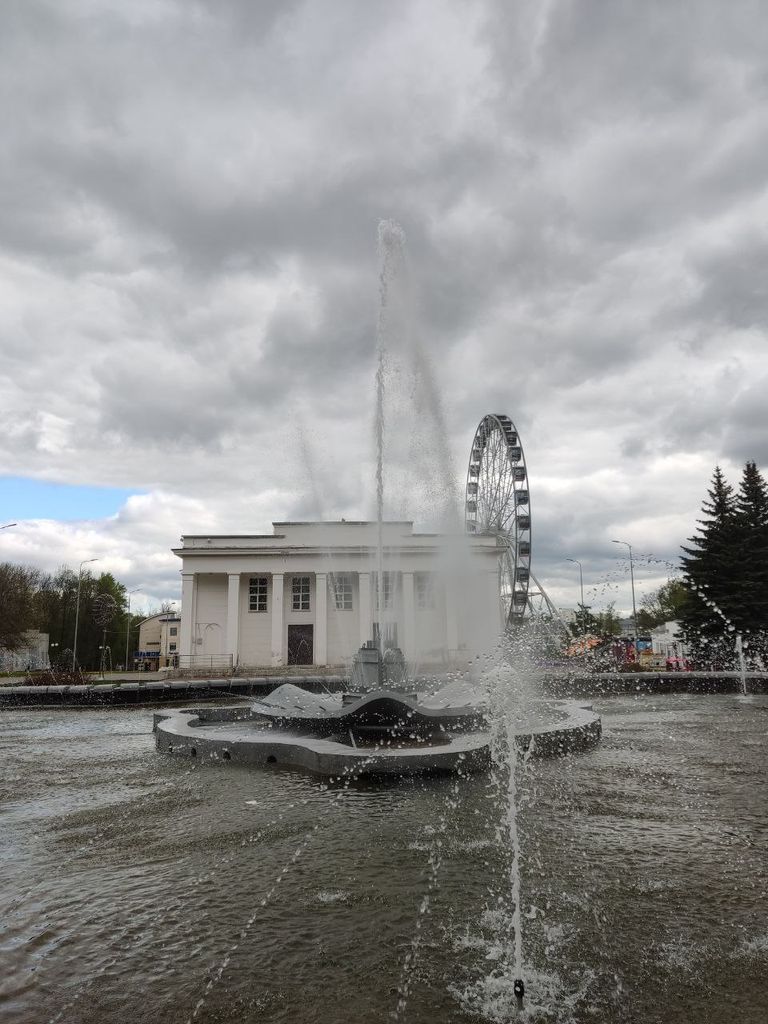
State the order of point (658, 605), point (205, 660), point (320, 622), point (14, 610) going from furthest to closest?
1. point (658, 605)
2. point (14, 610)
3. point (320, 622)
4. point (205, 660)

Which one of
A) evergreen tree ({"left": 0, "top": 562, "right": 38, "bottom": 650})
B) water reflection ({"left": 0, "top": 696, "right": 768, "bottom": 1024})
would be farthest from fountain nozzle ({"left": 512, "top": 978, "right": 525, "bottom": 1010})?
evergreen tree ({"left": 0, "top": 562, "right": 38, "bottom": 650})

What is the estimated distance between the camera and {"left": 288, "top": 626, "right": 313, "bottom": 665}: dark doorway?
46656mm

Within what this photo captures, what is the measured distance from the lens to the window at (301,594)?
4747 cm

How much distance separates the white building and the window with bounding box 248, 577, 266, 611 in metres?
0.07

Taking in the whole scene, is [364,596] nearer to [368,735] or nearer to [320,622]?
[320,622]

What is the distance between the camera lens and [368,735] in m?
10.8

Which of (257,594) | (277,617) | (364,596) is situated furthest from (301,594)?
(364,596)

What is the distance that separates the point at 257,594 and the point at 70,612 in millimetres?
40707

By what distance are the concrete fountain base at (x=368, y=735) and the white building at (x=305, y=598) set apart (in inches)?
1244

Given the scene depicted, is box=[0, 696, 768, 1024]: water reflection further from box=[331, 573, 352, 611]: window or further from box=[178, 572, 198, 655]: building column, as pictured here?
box=[178, 572, 198, 655]: building column

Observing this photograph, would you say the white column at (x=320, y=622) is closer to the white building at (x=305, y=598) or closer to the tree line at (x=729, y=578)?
the white building at (x=305, y=598)

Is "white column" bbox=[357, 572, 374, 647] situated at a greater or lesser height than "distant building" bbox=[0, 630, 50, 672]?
greater

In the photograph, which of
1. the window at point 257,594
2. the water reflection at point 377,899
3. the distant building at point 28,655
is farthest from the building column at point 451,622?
the water reflection at point 377,899

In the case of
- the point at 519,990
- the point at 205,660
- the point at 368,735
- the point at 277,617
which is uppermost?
the point at 277,617
